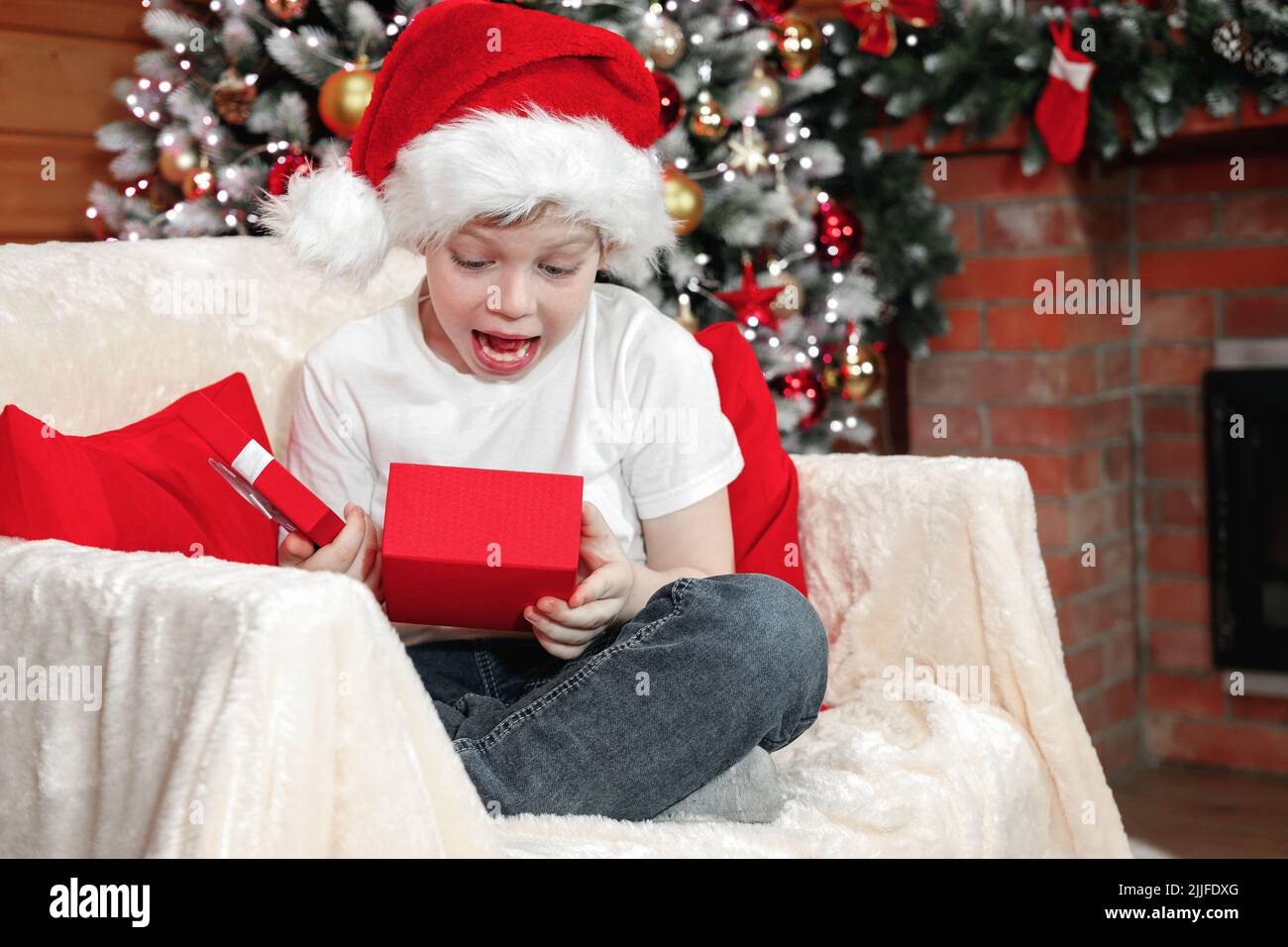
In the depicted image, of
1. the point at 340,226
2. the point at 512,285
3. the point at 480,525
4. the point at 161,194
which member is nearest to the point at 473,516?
the point at 480,525

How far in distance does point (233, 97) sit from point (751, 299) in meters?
0.81

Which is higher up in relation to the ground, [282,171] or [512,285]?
[282,171]

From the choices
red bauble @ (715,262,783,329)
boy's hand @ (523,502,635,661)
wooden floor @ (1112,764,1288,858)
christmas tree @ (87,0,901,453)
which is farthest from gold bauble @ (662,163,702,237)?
wooden floor @ (1112,764,1288,858)

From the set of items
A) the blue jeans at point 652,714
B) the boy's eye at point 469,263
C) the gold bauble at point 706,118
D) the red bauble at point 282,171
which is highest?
the gold bauble at point 706,118

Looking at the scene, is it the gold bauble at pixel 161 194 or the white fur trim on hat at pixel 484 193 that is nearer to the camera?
the white fur trim on hat at pixel 484 193

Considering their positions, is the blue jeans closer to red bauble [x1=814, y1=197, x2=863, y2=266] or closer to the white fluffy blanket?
the white fluffy blanket

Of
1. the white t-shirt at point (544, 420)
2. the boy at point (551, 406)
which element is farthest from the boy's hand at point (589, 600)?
the white t-shirt at point (544, 420)

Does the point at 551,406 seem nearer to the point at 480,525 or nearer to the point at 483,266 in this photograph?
the point at 483,266

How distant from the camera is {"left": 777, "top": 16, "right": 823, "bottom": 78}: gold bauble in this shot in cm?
215

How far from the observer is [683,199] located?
6.51ft

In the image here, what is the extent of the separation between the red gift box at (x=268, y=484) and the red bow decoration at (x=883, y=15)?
1.36 m

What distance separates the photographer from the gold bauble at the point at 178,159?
211cm

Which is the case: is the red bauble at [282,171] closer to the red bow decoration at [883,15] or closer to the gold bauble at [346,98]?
the gold bauble at [346,98]

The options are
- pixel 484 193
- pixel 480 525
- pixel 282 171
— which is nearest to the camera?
pixel 480 525
